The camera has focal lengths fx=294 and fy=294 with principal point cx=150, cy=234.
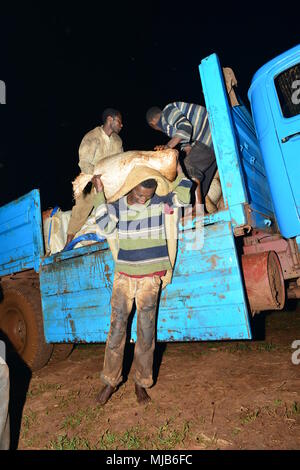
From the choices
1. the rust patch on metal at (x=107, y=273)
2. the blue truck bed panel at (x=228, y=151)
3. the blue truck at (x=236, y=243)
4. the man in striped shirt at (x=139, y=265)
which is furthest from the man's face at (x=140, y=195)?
the rust patch on metal at (x=107, y=273)

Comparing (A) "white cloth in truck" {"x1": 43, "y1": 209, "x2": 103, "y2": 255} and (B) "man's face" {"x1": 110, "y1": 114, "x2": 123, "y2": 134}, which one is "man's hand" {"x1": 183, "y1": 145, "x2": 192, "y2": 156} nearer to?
(B) "man's face" {"x1": 110, "y1": 114, "x2": 123, "y2": 134}

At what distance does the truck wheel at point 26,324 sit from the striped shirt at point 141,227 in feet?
5.87

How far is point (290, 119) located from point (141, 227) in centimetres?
148

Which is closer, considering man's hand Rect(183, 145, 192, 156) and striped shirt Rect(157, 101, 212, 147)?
striped shirt Rect(157, 101, 212, 147)

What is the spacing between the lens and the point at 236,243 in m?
2.50

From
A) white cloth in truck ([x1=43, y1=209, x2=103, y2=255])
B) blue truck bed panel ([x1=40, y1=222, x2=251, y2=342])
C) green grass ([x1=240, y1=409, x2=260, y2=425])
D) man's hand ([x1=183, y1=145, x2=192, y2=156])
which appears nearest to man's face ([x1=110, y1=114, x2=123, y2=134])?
man's hand ([x1=183, y1=145, x2=192, y2=156])

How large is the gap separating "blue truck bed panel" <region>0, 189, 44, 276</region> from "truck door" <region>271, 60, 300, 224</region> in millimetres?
2799

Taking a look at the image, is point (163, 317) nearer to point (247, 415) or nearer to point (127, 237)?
point (127, 237)

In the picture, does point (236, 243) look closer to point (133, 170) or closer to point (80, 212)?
point (133, 170)

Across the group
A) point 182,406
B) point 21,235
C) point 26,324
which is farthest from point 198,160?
point 26,324

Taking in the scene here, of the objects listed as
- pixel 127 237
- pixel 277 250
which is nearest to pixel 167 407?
pixel 127 237

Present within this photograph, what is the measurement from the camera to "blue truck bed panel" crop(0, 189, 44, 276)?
3684mm

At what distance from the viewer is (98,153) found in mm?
3570
